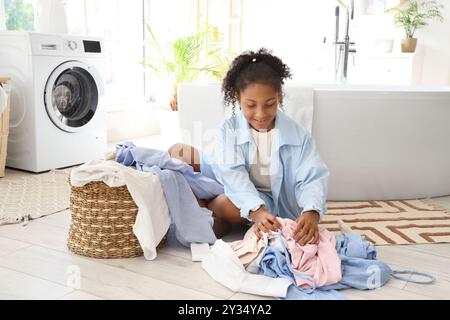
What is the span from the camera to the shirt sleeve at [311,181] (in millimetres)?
1668

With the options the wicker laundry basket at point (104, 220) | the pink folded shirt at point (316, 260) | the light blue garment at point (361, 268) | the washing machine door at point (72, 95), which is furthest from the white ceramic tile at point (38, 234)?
the washing machine door at point (72, 95)

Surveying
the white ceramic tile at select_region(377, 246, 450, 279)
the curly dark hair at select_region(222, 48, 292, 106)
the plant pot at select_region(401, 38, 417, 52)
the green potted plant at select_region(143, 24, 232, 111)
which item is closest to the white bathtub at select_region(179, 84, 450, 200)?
the curly dark hair at select_region(222, 48, 292, 106)

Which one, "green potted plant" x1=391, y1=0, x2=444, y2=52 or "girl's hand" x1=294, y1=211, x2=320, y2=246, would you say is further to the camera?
"green potted plant" x1=391, y1=0, x2=444, y2=52

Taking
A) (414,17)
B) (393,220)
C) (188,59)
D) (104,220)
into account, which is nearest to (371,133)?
(393,220)

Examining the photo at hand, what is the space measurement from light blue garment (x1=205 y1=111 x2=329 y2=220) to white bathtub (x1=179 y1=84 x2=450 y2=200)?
0.56 m

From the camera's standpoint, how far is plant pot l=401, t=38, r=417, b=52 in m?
4.56

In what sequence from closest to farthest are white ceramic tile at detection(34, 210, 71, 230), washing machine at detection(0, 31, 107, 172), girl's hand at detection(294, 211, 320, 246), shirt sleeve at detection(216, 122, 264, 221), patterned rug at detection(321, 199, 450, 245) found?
girl's hand at detection(294, 211, 320, 246), shirt sleeve at detection(216, 122, 264, 221), patterned rug at detection(321, 199, 450, 245), white ceramic tile at detection(34, 210, 71, 230), washing machine at detection(0, 31, 107, 172)

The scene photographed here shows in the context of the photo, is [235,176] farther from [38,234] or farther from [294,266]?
[38,234]

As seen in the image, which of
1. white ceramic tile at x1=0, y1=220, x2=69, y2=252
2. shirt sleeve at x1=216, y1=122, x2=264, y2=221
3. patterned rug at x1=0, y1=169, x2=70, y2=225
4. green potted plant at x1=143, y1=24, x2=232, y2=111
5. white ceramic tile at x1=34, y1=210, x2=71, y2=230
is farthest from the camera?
green potted plant at x1=143, y1=24, x2=232, y2=111

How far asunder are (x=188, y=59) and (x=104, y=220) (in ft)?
10.2

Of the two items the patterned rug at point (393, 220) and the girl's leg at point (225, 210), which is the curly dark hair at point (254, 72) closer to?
the girl's leg at point (225, 210)

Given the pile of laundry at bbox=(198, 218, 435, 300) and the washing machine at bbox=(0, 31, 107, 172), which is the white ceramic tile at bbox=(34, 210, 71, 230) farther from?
the washing machine at bbox=(0, 31, 107, 172)
